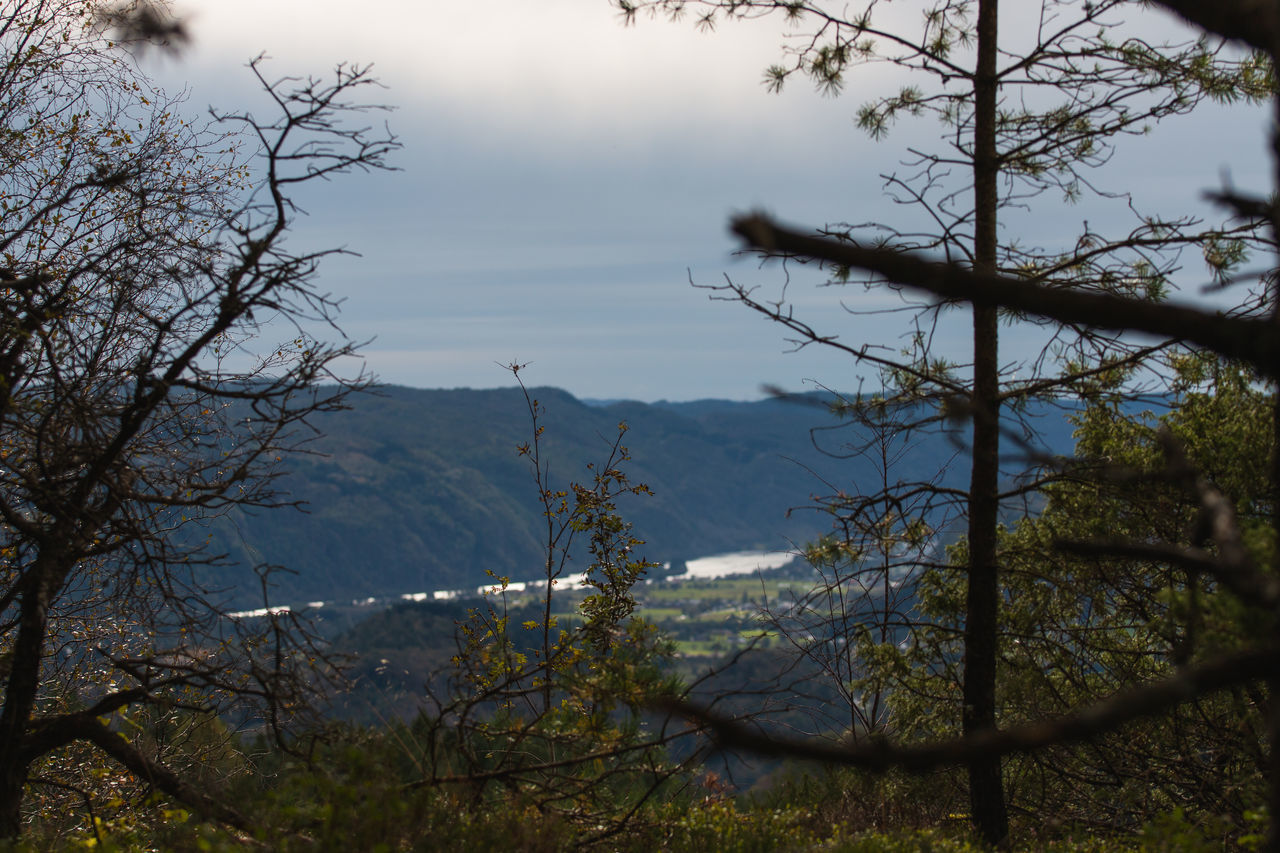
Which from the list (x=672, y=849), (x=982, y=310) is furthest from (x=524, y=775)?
(x=982, y=310)

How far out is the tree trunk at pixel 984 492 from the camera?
21.3 ft

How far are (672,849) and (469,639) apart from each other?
2.78 m

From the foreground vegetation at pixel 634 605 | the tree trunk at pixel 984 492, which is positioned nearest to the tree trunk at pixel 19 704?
the foreground vegetation at pixel 634 605

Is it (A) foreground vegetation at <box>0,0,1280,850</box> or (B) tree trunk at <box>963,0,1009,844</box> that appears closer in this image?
(A) foreground vegetation at <box>0,0,1280,850</box>

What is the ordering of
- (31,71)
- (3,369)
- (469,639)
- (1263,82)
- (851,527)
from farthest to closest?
(31,71)
(469,639)
(851,527)
(1263,82)
(3,369)

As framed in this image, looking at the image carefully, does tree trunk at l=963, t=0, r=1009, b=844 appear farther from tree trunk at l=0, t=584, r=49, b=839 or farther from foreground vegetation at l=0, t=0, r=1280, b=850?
tree trunk at l=0, t=584, r=49, b=839

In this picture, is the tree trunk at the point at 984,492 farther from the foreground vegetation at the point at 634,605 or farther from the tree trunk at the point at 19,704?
the tree trunk at the point at 19,704

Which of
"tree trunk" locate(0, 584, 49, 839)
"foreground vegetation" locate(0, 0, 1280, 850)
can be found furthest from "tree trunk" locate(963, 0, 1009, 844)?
"tree trunk" locate(0, 584, 49, 839)

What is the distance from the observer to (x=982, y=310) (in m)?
7.06

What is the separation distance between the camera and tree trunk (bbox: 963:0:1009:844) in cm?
649

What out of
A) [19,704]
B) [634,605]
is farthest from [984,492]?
[19,704]

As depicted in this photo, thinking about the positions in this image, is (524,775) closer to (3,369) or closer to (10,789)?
(10,789)

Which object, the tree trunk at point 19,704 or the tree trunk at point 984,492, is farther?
the tree trunk at point 984,492

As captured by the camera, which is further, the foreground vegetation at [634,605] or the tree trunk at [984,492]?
the tree trunk at [984,492]
